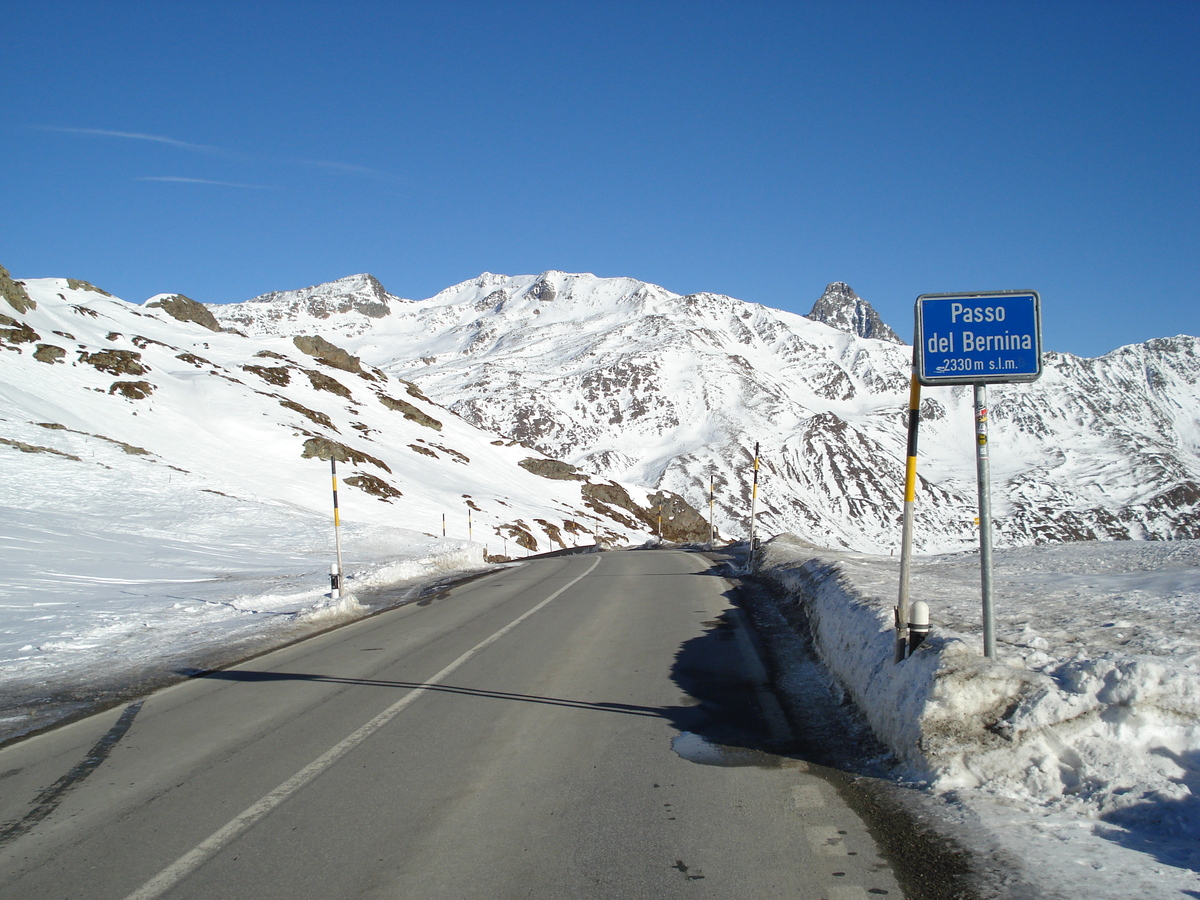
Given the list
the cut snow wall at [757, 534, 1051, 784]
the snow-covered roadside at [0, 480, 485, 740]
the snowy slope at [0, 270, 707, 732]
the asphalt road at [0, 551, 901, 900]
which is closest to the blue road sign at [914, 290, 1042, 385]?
the cut snow wall at [757, 534, 1051, 784]

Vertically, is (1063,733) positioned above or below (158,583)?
above

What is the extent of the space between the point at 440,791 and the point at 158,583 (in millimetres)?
14933

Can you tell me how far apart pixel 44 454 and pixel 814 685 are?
1335 inches

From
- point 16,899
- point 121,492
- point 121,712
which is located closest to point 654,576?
point 121,712

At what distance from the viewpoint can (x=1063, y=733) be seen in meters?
4.88

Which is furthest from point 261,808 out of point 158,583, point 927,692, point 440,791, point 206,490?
point 206,490

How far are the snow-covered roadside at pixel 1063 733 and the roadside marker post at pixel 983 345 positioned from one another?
613 mm

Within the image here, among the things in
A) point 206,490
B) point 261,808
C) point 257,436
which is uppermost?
point 257,436

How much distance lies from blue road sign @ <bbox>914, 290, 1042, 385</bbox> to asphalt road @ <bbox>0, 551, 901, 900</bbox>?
3083 mm

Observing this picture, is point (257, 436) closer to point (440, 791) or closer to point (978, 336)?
point (440, 791)

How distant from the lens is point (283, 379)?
80.0 meters

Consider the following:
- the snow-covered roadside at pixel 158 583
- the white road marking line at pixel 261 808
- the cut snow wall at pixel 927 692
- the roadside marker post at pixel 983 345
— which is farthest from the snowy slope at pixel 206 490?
the roadside marker post at pixel 983 345

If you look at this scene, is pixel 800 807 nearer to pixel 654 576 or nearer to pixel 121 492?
pixel 654 576

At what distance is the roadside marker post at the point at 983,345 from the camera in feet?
19.1
